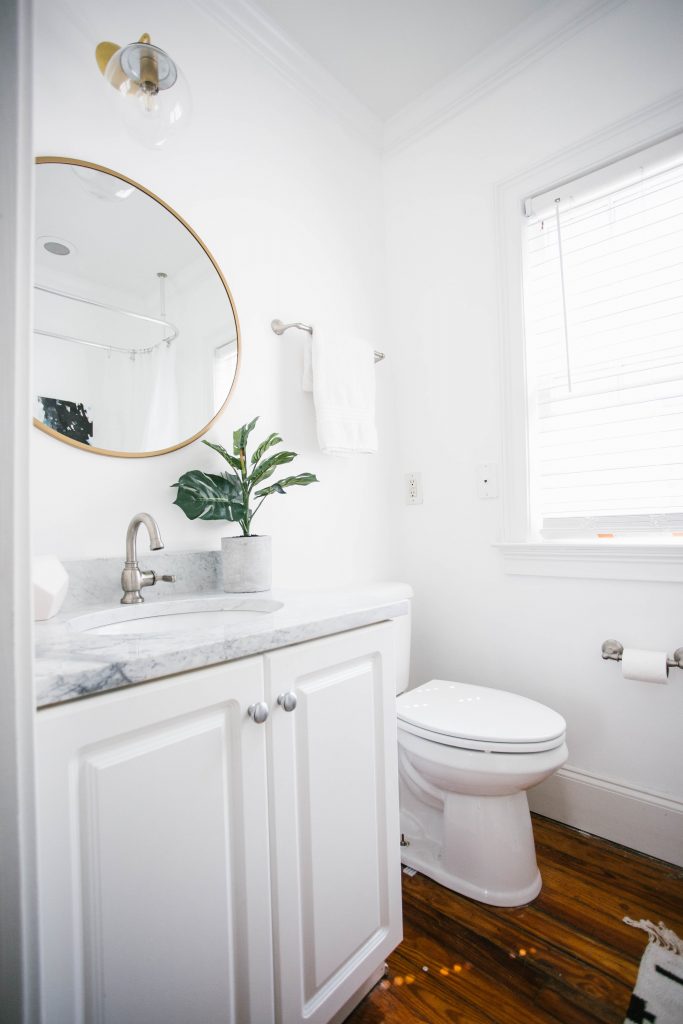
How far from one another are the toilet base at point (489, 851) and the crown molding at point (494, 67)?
232 centimetres

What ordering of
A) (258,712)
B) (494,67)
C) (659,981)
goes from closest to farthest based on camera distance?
(258,712)
(659,981)
(494,67)

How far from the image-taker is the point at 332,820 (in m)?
0.88

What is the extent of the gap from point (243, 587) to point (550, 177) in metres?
1.66

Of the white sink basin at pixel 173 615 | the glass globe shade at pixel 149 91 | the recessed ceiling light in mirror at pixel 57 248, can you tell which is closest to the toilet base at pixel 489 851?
the white sink basin at pixel 173 615

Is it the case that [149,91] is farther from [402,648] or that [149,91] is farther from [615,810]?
[615,810]

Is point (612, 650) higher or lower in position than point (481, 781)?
higher

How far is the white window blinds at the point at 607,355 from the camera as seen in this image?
1.46m

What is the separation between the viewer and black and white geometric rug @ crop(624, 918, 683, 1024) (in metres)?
0.95

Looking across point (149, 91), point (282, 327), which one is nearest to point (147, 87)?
point (149, 91)

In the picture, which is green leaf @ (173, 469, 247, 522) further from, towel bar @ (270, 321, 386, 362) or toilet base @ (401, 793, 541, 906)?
toilet base @ (401, 793, 541, 906)

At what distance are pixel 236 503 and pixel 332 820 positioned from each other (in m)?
0.77

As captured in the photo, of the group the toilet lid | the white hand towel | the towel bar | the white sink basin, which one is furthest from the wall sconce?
the toilet lid

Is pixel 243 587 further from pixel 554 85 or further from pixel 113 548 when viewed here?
pixel 554 85

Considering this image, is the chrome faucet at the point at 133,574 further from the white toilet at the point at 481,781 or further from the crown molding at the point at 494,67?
the crown molding at the point at 494,67
